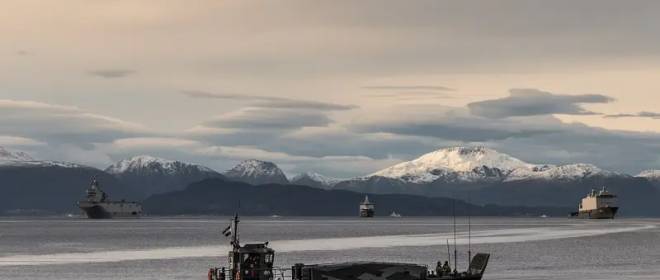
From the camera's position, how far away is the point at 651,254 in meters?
186

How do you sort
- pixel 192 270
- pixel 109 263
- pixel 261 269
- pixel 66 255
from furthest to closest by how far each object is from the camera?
pixel 66 255 < pixel 109 263 < pixel 192 270 < pixel 261 269

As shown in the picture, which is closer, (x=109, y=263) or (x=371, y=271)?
(x=371, y=271)

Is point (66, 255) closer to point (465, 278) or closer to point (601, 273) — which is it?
point (601, 273)

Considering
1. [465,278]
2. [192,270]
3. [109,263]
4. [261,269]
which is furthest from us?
[109,263]

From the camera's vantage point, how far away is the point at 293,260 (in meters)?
165

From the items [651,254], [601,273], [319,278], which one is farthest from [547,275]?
[651,254]

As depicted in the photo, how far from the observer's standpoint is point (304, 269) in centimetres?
9231

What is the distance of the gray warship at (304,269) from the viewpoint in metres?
88.8

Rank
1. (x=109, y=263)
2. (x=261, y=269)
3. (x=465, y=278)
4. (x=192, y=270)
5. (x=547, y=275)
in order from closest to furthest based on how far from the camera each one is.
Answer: (x=261, y=269)
(x=465, y=278)
(x=547, y=275)
(x=192, y=270)
(x=109, y=263)

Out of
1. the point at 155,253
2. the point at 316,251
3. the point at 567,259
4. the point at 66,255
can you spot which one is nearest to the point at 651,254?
the point at 567,259

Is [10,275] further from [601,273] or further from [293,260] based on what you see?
[601,273]

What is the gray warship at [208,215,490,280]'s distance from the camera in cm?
8881

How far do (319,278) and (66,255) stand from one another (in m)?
103

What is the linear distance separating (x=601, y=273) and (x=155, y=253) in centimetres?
8060
